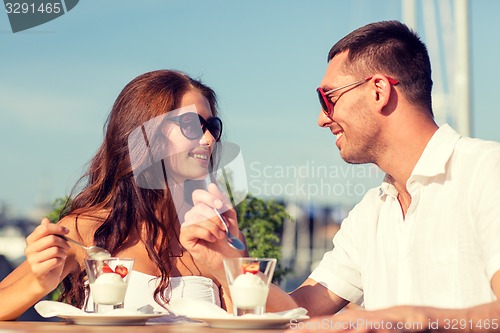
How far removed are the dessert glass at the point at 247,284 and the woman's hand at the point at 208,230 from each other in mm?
182

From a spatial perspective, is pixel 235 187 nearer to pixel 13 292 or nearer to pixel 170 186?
pixel 170 186

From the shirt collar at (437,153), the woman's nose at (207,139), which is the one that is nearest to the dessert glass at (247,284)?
the shirt collar at (437,153)

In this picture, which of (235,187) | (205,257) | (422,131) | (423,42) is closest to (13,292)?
(205,257)

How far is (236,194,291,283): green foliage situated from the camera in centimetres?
647

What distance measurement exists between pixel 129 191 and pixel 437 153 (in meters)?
1.52

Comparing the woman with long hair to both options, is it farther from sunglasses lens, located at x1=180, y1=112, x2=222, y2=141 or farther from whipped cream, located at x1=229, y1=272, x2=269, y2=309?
whipped cream, located at x1=229, y1=272, x2=269, y2=309

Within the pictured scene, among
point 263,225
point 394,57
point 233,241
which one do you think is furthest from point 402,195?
point 263,225

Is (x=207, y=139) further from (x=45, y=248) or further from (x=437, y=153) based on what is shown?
(x=45, y=248)

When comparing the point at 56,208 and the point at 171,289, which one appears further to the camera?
the point at 56,208

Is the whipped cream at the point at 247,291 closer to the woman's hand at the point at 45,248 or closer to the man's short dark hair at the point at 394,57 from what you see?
the woman's hand at the point at 45,248

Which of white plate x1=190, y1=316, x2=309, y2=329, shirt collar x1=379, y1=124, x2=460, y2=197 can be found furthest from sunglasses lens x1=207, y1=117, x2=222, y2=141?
white plate x1=190, y1=316, x2=309, y2=329

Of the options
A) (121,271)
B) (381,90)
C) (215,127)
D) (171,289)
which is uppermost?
(381,90)

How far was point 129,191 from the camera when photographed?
12.8 feet

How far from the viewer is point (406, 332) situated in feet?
6.36
